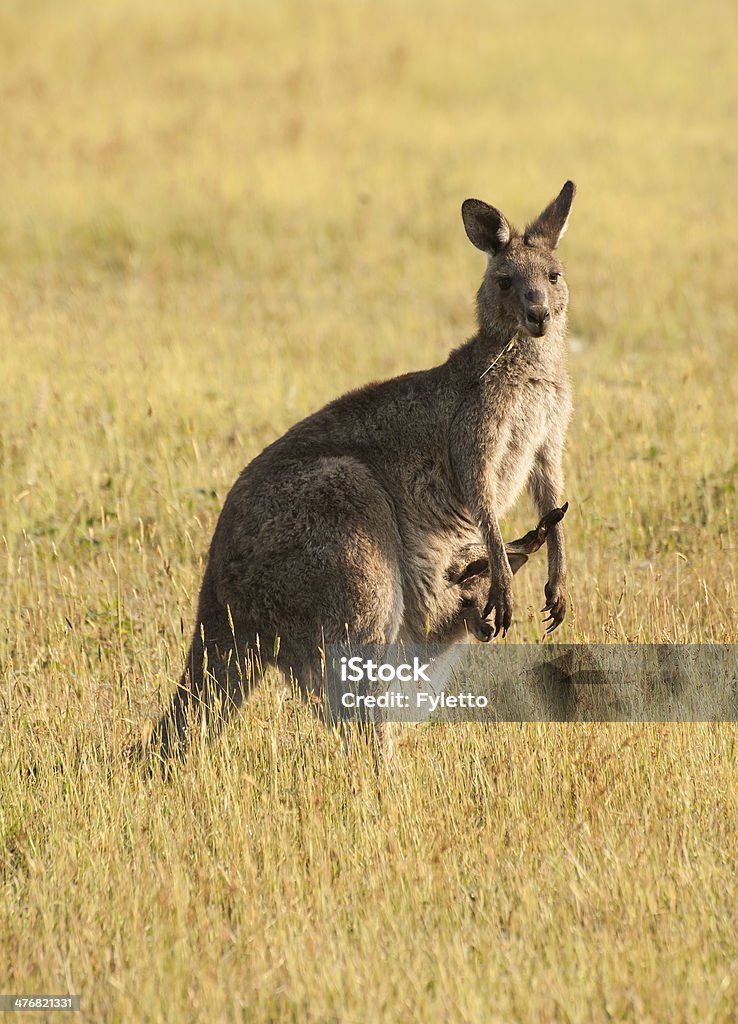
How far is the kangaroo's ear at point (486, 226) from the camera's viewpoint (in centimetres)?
524

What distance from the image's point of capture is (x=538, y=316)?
16.8 feet

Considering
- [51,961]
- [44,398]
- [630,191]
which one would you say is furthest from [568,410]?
[630,191]

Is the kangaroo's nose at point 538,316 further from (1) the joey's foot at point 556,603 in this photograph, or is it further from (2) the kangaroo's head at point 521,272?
(1) the joey's foot at point 556,603

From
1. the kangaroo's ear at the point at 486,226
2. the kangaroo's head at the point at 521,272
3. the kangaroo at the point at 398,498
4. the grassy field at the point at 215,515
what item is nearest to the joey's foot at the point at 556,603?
the kangaroo at the point at 398,498

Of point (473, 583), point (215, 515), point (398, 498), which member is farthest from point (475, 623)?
point (215, 515)

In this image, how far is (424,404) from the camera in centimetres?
529

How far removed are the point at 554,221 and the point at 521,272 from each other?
1.23 feet

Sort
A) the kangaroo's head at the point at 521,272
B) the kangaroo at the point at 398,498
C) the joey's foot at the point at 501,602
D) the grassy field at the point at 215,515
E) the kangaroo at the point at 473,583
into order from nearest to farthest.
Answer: the grassy field at the point at 215,515
the kangaroo at the point at 398,498
the joey's foot at the point at 501,602
the kangaroo at the point at 473,583
the kangaroo's head at the point at 521,272

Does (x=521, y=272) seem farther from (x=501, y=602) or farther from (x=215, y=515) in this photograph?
(x=215, y=515)

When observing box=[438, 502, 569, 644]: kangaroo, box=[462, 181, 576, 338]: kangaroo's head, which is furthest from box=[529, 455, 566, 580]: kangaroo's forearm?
box=[462, 181, 576, 338]: kangaroo's head

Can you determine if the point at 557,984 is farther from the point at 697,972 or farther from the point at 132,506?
the point at 132,506

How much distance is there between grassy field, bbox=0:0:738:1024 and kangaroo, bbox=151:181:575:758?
392mm

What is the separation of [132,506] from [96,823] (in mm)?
3577

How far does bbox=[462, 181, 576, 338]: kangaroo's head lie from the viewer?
519 centimetres
